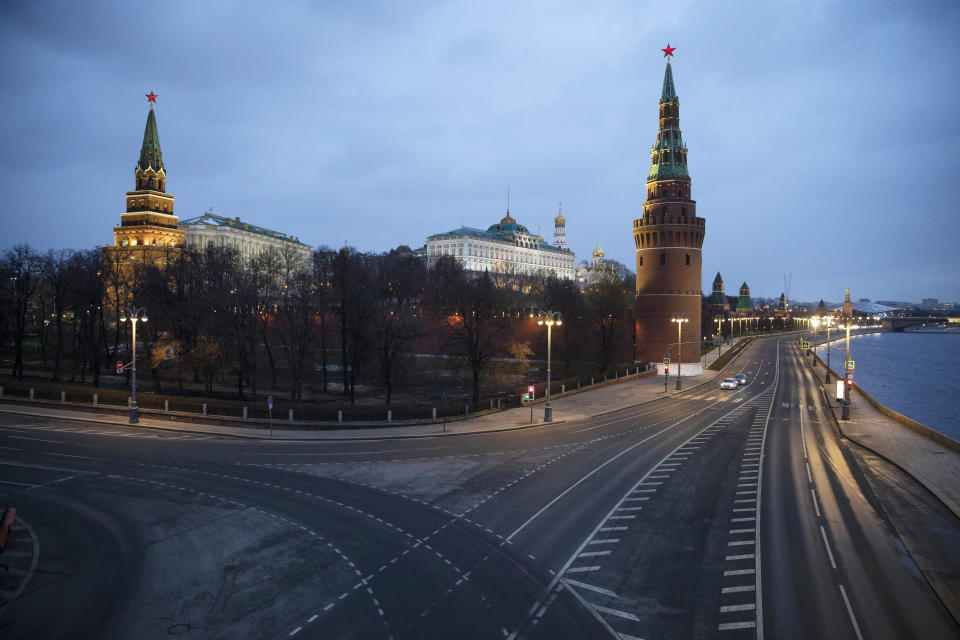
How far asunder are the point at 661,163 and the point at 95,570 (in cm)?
7310

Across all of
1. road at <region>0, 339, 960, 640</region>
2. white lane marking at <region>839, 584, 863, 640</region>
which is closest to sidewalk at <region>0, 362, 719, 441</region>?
road at <region>0, 339, 960, 640</region>

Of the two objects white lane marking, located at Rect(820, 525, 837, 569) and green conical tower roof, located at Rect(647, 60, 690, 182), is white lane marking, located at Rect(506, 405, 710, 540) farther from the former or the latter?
green conical tower roof, located at Rect(647, 60, 690, 182)

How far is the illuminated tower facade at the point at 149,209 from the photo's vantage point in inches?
4998

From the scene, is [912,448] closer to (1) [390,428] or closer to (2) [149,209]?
(1) [390,428]

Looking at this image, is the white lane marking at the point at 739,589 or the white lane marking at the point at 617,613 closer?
the white lane marking at the point at 617,613

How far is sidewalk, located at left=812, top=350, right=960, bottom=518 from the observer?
75.5 feet

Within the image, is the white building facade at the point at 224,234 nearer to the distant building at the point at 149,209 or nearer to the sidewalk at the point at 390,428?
the distant building at the point at 149,209

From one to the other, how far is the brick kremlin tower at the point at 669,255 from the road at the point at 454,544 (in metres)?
43.2

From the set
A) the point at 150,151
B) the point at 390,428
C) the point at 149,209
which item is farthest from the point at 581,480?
the point at 150,151

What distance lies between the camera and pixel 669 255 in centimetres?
7175

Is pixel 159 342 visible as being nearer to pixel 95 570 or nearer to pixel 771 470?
pixel 95 570

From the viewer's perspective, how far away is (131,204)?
12975cm

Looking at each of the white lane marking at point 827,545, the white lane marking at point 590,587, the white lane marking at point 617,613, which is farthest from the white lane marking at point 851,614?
the white lane marking at point 590,587

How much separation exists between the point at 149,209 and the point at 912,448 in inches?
5632
